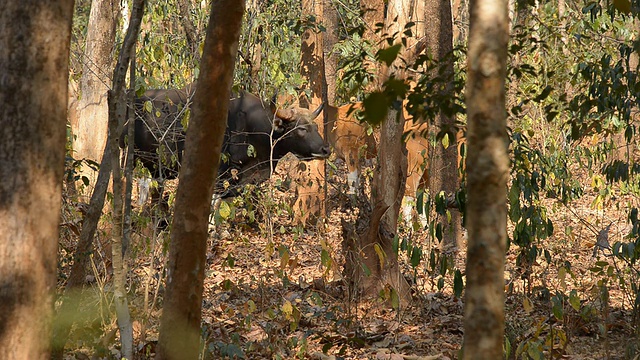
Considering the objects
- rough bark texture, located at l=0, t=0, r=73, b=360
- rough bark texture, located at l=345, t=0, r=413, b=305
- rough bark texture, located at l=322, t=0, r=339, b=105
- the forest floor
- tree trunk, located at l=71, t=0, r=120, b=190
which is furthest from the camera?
rough bark texture, located at l=322, t=0, r=339, b=105

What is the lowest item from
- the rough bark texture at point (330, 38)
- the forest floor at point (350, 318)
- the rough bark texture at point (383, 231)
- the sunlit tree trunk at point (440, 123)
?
the forest floor at point (350, 318)

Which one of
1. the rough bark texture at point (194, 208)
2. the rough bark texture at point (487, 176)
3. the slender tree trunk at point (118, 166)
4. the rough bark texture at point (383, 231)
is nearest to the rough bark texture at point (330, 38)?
the rough bark texture at point (383, 231)

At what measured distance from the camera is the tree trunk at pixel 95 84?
378 inches

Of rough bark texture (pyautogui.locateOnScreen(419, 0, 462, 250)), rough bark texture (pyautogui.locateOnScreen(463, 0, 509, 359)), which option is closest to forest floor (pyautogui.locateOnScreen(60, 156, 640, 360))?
rough bark texture (pyautogui.locateOnScreen(419, 0, 462, 250))

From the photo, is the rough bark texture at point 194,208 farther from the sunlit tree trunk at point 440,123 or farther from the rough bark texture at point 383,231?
the sunlit tree trunk at point 440,123

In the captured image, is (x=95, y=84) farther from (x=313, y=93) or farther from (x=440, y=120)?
(x=440, y=120)

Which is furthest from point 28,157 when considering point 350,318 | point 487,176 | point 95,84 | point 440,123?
point 95,84

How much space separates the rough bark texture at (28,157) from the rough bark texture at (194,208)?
0.99 meters

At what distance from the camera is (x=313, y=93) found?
451 inches

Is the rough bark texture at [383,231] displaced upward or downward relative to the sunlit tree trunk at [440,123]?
downward

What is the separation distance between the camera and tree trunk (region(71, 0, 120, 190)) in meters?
9.60

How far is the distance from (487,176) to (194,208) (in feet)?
6.20

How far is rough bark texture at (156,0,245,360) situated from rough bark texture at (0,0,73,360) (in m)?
0.99

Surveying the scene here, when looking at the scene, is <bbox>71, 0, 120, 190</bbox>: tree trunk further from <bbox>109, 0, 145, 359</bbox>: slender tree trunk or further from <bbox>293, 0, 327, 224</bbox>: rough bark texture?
<bbox>109, 0, 145, 359</bbox>: slender tree trunk
